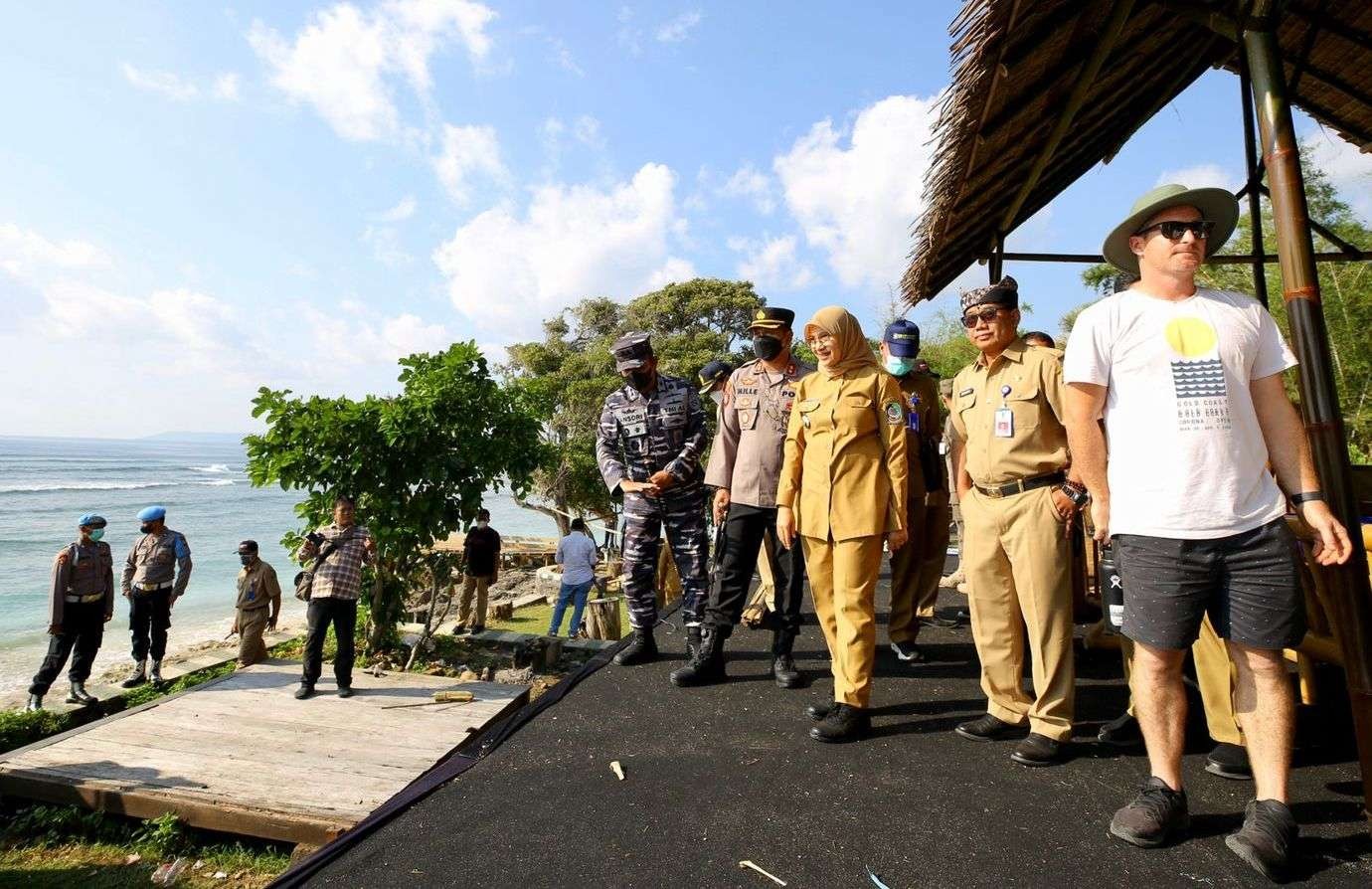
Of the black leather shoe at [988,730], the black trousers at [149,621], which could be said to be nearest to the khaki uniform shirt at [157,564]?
the black trousers at [149,621]

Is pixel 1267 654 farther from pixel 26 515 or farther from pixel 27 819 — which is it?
pixel 26 515

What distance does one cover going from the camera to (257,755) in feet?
17.6

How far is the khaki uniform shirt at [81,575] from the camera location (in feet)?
24.2

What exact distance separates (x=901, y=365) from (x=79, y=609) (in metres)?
8.96

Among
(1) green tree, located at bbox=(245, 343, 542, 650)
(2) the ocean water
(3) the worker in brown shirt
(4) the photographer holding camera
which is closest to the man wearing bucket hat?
(3) the worker in brown shirt

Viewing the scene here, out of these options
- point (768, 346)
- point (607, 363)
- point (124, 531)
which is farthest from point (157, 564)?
point (124, 531)

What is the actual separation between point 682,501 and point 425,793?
197 cm

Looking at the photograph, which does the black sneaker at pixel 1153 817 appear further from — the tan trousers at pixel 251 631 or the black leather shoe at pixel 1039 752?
the tan trousers at pixel 251 631

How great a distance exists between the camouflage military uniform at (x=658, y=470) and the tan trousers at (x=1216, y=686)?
224 centimetres

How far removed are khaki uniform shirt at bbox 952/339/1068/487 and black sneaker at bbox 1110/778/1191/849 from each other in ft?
3.58

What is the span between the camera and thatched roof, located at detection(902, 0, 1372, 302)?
321 centimetres

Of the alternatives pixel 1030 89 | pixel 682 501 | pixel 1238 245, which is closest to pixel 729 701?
pixel 682 501

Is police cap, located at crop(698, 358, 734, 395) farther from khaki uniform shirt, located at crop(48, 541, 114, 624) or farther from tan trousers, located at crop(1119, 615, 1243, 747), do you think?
khaki uniform shirt, located at crop(48, 541, 114, 624)

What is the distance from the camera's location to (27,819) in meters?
5.35
